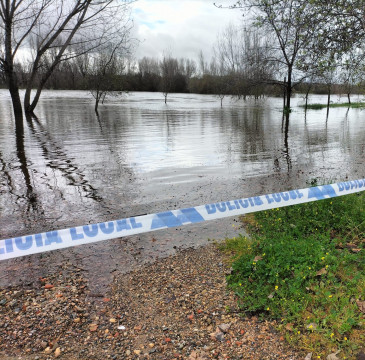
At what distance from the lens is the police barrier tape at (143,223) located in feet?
9.39

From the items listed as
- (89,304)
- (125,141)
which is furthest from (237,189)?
(125,141)

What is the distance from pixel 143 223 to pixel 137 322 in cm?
98

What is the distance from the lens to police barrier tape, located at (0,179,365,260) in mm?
2861

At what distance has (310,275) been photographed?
287 centimetres

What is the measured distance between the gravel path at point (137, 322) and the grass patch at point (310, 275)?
160 mm

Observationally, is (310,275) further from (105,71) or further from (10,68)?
(105,71)

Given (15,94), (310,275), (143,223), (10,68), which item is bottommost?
(310,275)

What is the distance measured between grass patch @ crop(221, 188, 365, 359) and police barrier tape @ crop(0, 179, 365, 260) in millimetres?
363

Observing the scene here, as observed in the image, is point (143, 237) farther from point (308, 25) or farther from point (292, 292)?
A: point (308, 25)

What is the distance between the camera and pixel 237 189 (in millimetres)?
6117

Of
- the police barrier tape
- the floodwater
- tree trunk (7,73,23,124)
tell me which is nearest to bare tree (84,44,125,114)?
tree trunk (7,73,23,124)

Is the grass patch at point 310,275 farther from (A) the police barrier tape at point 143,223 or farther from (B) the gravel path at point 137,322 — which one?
(A) the police barrier tape at point 143,223

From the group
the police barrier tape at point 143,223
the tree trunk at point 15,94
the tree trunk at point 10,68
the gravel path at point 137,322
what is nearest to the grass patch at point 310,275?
the gravel path at point 137,322

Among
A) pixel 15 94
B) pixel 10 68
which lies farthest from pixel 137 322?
pixel 15 94
